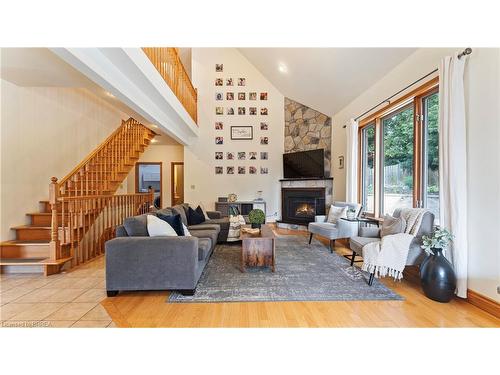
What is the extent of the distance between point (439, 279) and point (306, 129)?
5.25m

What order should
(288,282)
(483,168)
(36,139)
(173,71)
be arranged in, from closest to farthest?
(483,168) < (288,282) < (36,139) < (173,71)

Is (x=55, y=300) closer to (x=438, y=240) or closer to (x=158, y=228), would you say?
(x=158, y=228)

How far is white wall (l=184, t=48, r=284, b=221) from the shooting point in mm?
7055

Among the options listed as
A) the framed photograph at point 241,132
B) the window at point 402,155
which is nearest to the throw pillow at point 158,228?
the window at point 402,155

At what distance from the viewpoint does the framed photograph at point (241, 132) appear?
710cm

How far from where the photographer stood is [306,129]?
693cm

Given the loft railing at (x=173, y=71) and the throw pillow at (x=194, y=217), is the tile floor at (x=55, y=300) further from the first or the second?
the loft railing at (x=173, y=71)

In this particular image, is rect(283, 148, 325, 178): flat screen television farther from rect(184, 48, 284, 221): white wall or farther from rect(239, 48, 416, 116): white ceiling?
rect(239, 48, 416, 116): white ceiling

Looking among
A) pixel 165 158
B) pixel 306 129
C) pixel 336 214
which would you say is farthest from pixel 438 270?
pixel 165 158

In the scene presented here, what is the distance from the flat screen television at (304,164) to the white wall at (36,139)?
5061 mm

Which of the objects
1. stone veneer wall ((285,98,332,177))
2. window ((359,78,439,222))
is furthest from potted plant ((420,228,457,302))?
stone veneer wall ((285,98,332,177))
